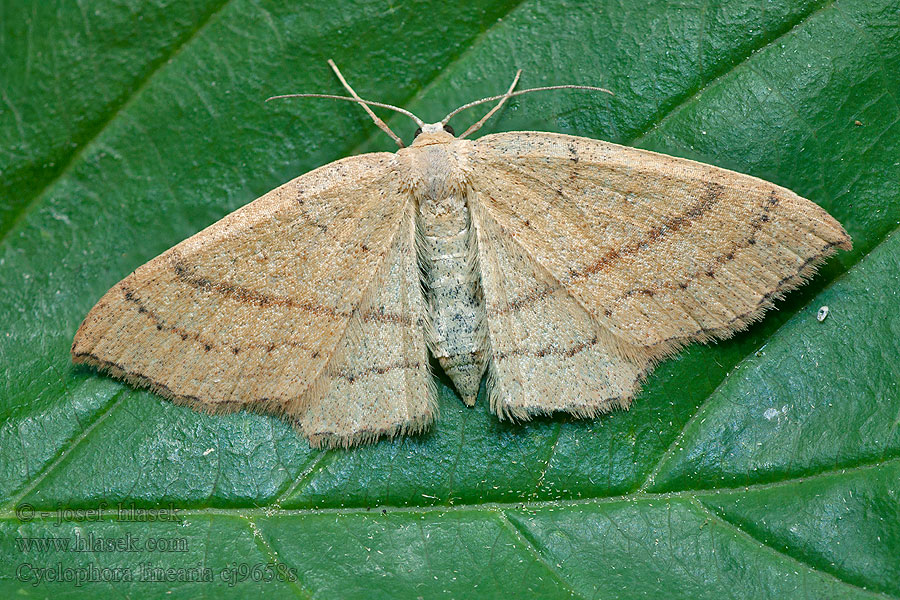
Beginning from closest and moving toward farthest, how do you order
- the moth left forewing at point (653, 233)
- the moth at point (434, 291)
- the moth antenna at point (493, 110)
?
the moth left forewing at point (653, 233), the moth at point (434, 291), the moth antenna at point (493, 110)

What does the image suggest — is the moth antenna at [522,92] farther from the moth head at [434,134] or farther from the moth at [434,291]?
the moth at [434,291]

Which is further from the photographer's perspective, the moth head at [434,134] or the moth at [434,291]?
the moth head at [434,134]

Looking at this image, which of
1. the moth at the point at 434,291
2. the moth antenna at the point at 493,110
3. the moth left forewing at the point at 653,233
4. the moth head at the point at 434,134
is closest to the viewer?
the moth left forewing at the point at 653,233

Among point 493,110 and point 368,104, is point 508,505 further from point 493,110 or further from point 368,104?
point 368,104

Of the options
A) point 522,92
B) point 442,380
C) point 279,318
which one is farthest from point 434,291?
point 522,92

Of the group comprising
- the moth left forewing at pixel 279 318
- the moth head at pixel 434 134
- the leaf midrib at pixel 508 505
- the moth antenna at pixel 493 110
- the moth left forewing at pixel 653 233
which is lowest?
the leaf midrib at pixel 508 505

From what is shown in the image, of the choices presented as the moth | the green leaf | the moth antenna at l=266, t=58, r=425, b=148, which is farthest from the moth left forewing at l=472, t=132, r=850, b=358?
the moth antenna at l=266, t=58, r=425, b=148

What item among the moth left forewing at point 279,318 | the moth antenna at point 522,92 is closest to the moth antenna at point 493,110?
the moth antenna at point 522,92

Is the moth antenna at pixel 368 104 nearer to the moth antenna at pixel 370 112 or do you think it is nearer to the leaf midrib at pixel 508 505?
the moth antenna at pixel 370 112

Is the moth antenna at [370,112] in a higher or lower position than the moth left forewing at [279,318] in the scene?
higher
